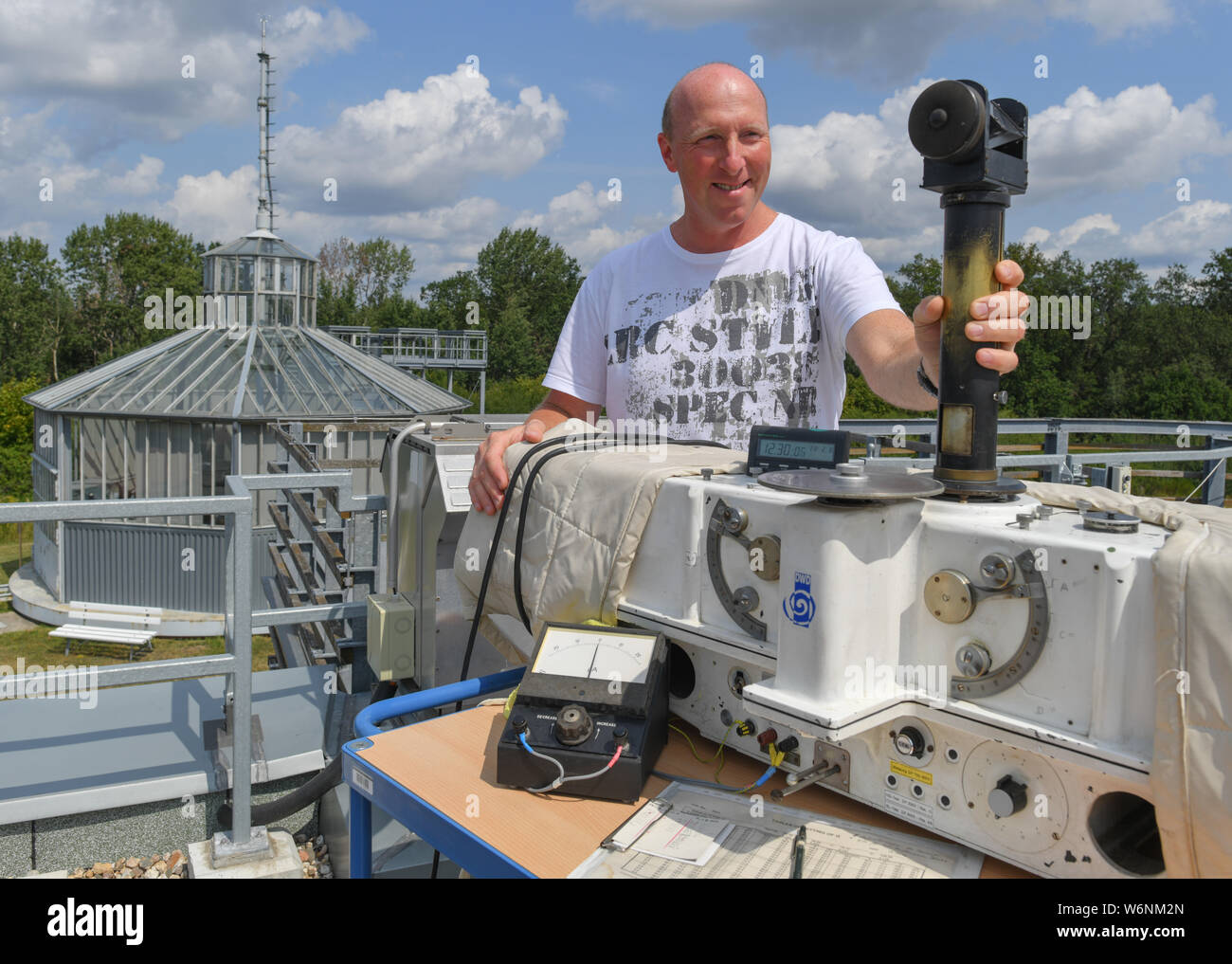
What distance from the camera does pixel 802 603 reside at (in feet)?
5.17

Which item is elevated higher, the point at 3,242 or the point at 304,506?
the point at 3,242

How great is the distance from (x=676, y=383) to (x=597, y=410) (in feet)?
1.59

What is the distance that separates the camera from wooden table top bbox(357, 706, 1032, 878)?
1661mm

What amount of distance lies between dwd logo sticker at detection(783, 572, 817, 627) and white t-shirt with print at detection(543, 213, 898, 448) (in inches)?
41.1

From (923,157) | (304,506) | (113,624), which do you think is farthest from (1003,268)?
(113,624)

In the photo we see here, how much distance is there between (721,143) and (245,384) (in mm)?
15398

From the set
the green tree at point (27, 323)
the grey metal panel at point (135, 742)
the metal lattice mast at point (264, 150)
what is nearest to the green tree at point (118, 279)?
the green tree at point (27, 323)

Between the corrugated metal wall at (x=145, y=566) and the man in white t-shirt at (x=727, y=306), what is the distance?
1396cm

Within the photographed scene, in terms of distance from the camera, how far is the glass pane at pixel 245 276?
61.4 feet

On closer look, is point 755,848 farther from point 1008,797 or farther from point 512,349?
point 512,349

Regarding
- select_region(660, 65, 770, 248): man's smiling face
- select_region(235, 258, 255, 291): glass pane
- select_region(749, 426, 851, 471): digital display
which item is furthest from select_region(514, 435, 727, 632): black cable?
select_region(235, 258, 255, 291): glass pane

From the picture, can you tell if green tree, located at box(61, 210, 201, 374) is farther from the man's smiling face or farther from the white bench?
the man's smiling face
